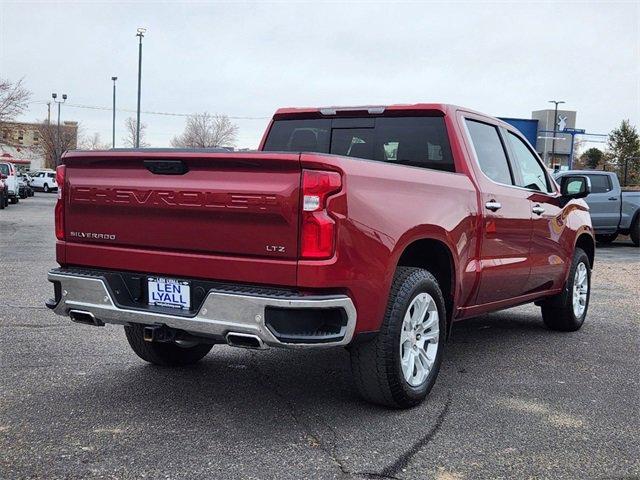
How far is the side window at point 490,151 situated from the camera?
530cm

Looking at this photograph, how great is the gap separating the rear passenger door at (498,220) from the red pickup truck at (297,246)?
0.07 ft

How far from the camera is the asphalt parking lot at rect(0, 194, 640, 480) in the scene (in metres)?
3.39

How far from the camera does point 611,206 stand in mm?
17141

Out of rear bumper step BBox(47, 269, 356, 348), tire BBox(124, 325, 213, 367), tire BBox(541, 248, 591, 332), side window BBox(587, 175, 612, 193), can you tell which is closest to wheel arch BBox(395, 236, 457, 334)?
rear bumper step BBox(47, 269, 356, 348)

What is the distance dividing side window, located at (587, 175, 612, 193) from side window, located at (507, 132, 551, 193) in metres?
11.8

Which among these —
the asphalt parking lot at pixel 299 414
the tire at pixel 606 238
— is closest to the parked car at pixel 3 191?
the tire at pixel 606 238

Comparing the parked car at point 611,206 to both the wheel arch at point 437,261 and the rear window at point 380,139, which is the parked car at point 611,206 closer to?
the rear window at point 380,139

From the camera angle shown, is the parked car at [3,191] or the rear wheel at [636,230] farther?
the parked car at [3,191]

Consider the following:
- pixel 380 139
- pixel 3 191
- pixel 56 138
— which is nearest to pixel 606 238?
pixel 380 139

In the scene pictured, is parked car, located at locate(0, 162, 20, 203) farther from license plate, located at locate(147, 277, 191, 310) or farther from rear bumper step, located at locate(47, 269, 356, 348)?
rear bumper step, located at locate(47, 269, 356, 348)

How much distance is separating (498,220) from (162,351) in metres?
2.61

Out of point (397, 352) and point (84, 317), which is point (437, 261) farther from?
point (84, 317)

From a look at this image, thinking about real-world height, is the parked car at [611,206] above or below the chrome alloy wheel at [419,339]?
above

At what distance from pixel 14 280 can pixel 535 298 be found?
6457mm
